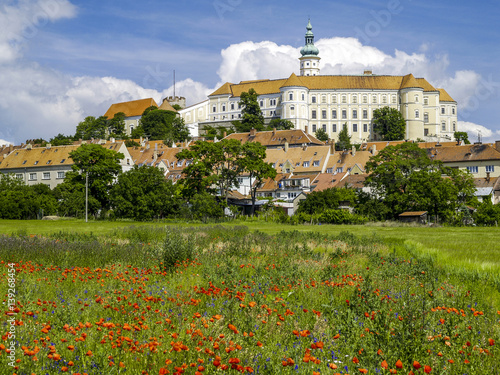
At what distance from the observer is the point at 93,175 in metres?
80.2

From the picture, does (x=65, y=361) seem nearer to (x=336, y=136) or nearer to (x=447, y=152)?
(x=447, y=152)

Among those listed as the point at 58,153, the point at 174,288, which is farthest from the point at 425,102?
the point at 174,288

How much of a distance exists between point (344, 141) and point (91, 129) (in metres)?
68.4

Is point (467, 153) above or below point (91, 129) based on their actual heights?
below

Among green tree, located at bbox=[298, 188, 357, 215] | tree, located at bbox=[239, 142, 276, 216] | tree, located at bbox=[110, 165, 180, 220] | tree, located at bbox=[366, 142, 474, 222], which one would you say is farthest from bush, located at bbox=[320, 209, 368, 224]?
tree, located at bbox=[110, 165, 180, 220]

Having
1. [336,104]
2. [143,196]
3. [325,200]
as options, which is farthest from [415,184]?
[336,104]

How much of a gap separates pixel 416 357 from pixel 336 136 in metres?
173

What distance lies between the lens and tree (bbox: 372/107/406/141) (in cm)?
16200

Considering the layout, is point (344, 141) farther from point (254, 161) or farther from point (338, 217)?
point (338, 217)

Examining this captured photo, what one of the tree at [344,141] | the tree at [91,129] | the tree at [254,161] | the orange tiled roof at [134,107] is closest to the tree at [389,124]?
the tree at [344,141]

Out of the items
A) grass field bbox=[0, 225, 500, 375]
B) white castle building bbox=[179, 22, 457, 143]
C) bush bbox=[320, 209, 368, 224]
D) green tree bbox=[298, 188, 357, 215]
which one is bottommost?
bush bbox=[320, 209, 368, 224]

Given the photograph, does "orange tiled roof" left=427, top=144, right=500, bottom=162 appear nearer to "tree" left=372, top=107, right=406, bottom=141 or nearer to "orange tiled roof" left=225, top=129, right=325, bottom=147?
"orange tiled roof" left=225, top=129, right=325, bottom=147

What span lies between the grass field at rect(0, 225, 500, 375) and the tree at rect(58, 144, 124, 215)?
212 feet

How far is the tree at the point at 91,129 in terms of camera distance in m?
158
